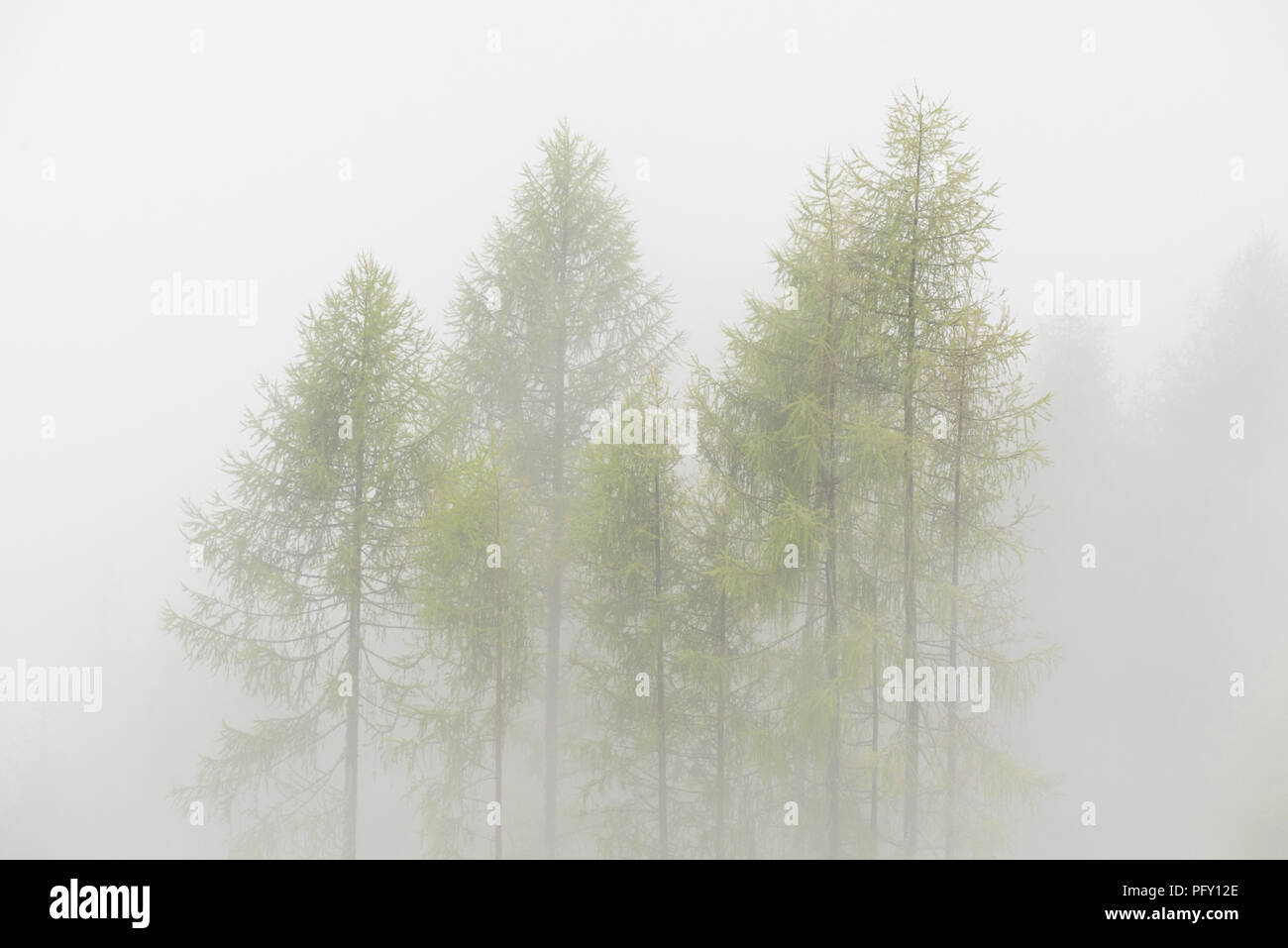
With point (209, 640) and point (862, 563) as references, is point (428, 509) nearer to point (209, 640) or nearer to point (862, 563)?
point (209, 640)

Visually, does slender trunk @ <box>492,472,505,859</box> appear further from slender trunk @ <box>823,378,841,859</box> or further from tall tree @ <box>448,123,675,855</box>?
slender trunk @ <box>823,378,841,859</box>

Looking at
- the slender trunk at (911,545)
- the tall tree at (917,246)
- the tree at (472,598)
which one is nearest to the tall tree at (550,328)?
the tree at (472,598)

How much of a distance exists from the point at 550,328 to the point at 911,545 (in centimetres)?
720

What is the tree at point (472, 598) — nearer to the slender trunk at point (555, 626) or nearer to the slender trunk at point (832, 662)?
the slender trunk at point (555, 626)

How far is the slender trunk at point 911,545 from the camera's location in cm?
893

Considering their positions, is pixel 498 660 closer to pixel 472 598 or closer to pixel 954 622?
pixel 472 598

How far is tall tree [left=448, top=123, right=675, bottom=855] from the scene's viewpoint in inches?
511

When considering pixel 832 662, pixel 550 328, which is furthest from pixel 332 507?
pixel 832 662

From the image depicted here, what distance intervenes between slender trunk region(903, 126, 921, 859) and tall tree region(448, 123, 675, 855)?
212 inches

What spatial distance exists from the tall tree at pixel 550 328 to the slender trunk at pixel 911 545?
5373 millimetres

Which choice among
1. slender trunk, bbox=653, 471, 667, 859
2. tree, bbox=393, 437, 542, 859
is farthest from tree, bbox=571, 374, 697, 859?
tree, bbox=393, 437, 542, 859
